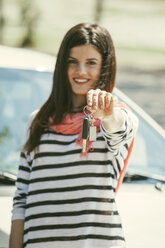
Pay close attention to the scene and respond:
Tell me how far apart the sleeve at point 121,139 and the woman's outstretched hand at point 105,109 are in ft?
0.08

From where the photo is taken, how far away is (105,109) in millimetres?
2188

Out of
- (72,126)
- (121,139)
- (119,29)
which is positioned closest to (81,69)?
(72,126)

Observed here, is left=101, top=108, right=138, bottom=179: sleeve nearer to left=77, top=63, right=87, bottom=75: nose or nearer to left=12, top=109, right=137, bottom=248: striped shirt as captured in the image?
left=12, top=109, right=137, bottom=248: striped shirt

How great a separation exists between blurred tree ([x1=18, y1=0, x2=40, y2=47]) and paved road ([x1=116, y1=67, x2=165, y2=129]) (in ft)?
7.12

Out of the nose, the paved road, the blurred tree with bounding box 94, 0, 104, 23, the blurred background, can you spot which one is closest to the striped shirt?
the nose

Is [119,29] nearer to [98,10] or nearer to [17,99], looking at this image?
[98,10]

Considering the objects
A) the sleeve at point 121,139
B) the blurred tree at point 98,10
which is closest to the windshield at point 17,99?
the sleeve at point 121,139

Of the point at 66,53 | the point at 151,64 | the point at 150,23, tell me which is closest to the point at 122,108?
the point at 66,53

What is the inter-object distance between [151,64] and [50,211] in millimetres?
12715

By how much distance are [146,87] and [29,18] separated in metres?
3.16

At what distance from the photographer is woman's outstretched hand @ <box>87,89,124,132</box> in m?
2.06

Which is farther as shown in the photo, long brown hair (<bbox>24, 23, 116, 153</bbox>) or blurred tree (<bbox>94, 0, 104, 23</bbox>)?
blurred tree (<bbox>94, 0, 104, 23</bbox>)

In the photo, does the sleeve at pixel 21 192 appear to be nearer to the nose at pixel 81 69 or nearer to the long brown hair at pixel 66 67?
the long brown hair at pixel 66 67

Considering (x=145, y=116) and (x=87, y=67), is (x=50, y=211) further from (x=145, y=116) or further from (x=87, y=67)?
(x=145, y=116)
